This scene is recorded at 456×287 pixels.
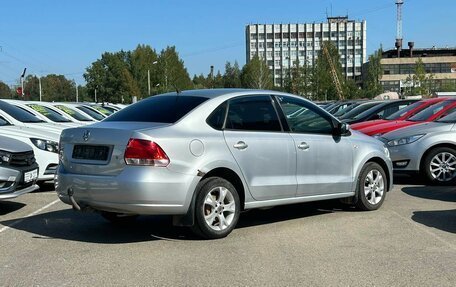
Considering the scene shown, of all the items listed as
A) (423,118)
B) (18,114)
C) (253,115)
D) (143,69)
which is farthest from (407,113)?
(143,69)

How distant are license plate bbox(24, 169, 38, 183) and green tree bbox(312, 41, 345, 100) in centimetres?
6954

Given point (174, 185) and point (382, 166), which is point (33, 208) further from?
point (382, 166)

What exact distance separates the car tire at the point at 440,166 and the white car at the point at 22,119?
270 inches

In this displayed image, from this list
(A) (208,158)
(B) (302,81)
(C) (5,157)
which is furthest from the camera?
(B) (302,81)

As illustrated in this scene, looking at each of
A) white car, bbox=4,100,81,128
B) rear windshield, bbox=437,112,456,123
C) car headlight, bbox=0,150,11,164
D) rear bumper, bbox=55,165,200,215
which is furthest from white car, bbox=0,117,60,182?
rear windshield, bbox=437,112,456,123

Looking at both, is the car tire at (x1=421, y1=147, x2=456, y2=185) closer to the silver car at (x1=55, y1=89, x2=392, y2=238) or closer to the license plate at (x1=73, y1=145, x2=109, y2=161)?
the silver car at (x1=55, y1=89, x2=392, y2=238)

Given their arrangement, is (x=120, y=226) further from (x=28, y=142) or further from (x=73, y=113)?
(x=73, y=113)

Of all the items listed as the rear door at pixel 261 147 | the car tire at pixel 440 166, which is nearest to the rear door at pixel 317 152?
the rear door at pixel 261 147

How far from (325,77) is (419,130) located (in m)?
67.3

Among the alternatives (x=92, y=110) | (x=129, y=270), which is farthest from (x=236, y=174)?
(x=92, y=110)

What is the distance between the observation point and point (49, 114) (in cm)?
1380

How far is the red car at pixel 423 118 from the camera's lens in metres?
11.1

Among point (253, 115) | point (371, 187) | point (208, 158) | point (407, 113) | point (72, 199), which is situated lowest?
point (371, 187)

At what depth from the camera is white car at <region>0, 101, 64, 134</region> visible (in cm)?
1073
